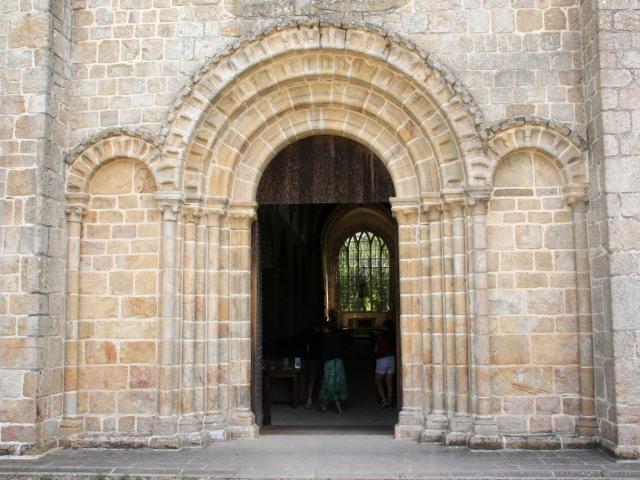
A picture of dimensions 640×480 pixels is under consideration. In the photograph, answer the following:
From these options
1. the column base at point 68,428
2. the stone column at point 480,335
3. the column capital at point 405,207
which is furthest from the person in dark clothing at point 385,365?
the column base at point 68,428

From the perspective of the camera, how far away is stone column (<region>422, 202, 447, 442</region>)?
22.3ft

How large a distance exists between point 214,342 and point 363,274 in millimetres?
19679

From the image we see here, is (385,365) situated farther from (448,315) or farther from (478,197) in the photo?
(478,197)

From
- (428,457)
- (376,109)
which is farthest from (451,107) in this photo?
(428,457)

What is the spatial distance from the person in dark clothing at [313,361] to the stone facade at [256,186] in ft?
9.53

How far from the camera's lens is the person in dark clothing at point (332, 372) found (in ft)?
30.8

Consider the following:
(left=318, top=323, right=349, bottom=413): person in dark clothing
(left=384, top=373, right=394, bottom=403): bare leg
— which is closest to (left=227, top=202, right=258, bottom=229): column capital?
(left=318, top=323, right=349, bottom=413): person in dark clothing

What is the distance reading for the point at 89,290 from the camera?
23.5 feet

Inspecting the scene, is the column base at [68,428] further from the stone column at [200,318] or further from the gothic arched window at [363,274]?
the gothic arched window at [363,274]

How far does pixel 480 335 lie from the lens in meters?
6.64

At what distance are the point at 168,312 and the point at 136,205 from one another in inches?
51.0

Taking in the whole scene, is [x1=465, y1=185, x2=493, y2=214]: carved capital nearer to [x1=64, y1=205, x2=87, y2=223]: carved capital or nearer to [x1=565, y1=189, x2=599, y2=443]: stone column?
[x1=565, y1=189, x2=599, y2=443]: stone column

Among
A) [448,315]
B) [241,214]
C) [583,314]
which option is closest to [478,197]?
[448,315]

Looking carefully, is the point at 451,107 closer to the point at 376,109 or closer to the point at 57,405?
the point at 376,109
